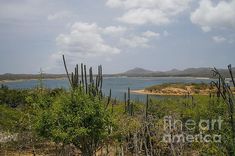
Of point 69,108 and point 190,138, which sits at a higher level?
point 69,108

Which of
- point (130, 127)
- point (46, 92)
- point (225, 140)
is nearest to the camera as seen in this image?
point (225, 140)

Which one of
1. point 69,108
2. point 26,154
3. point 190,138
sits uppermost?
point 69,108

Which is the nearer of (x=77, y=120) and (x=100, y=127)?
(x=77, y=120)

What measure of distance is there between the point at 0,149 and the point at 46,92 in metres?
5.43

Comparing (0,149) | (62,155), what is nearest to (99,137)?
(62,155)

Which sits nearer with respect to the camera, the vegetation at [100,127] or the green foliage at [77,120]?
the vegetation at [100,127]

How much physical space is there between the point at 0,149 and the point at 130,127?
9800 mm

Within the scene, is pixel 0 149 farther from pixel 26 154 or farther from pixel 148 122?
pixel 148 122

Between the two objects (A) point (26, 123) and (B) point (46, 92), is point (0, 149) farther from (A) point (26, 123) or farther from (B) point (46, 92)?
(B) point (46, 92)

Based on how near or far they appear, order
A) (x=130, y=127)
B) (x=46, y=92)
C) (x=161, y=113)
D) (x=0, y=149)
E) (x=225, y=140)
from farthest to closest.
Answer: (x=161, y=113), (x=0, y=149), (x=46, y=92), (x=130, y=127), (x=225, y=140)

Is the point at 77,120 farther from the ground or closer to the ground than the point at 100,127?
farther from the ground

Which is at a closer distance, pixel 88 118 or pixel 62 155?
pixel 88 118

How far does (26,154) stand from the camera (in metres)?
27.6

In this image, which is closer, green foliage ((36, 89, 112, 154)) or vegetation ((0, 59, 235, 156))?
vegetation ((0, 59, 235, 156))
